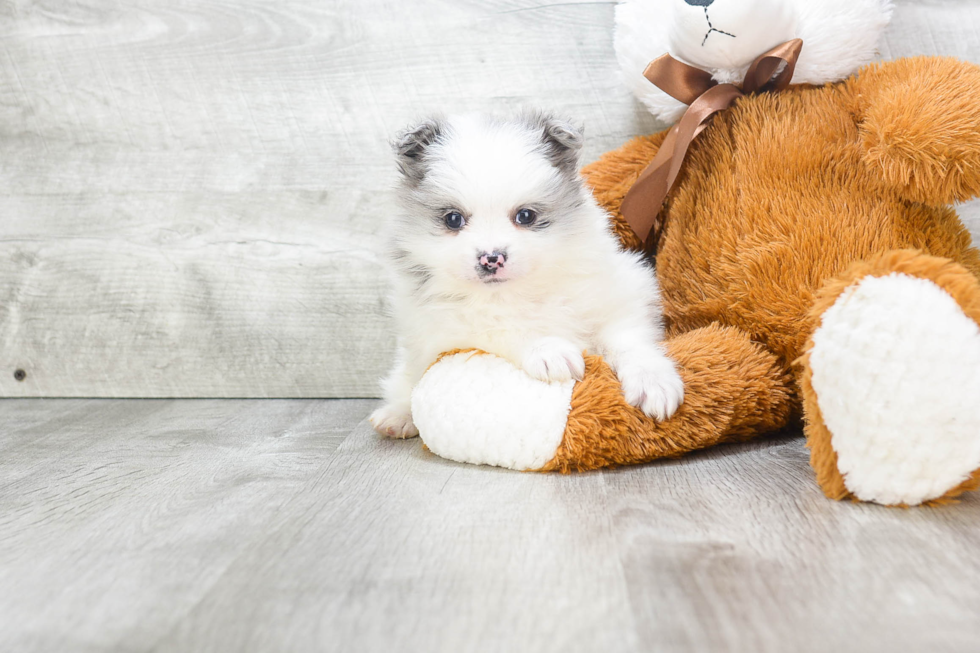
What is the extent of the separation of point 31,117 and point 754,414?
2162mm

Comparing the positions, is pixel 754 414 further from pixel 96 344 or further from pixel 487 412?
pixel 96 344

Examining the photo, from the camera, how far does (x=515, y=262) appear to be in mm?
1416

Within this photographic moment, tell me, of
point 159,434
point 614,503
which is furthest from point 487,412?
point 159,434

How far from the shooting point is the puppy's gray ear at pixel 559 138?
1554 mm

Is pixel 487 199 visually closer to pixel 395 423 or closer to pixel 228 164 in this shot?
pixel 395 423

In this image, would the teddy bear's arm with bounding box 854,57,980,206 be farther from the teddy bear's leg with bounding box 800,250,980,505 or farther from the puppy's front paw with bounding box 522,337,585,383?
the puppy's front paw with bounding box 522,337,585,383

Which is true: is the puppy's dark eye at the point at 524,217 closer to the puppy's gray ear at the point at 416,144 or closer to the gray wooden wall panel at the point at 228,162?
the puppy's gray ear at the point at 416,144

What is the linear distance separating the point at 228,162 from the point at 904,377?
1833 mm

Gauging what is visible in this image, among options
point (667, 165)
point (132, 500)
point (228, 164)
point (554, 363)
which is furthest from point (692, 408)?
point (228, 164)

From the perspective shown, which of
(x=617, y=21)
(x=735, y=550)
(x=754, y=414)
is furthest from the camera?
(x=617, y=21)

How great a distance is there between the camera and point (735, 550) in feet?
3.17

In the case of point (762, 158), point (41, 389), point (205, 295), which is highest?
point (762, 158)

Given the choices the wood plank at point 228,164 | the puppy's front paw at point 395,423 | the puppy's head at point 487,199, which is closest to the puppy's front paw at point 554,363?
the puppy's head at point 487,199

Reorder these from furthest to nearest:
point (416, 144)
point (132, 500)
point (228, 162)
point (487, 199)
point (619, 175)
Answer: point (228, 162) < point (619, 175) < point (416, 144) < point (487, 199) < point (132, 500)
